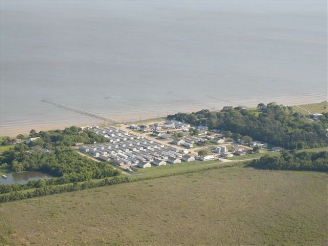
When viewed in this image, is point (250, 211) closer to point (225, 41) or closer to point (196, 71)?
point (196, 71)

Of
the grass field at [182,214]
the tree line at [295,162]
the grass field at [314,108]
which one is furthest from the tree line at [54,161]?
the grass field at [314,108]

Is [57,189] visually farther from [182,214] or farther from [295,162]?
[295,162]

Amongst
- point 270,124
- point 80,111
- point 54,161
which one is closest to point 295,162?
point 270,124

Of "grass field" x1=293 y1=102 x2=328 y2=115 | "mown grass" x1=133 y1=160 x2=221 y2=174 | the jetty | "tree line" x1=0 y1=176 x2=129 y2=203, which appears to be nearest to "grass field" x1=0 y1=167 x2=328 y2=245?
"tree line" x1=0 y1=176 x2=129 y2=203

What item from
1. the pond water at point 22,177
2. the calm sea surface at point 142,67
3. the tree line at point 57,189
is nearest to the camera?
the tree line at point 57,189

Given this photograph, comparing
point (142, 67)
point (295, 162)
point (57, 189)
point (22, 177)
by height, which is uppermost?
point (142, 67)

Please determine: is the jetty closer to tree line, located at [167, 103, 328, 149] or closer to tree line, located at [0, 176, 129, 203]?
tree line, located at [167, 103, 328, 149]

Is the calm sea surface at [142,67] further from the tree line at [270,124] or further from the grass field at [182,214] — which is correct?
the grass field at [182,214]
